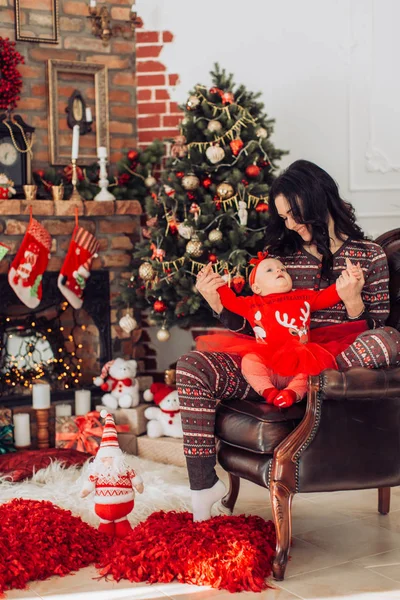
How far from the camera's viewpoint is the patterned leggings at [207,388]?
9.31 feet

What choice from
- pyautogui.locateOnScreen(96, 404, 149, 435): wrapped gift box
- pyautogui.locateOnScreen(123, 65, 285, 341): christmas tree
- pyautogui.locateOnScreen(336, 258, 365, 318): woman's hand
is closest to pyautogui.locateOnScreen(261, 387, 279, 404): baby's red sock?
pyautogui.locateOnScreen(336, 258, 365, 318): woman's hand

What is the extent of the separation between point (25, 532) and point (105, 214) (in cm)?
210

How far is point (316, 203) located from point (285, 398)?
2.47 feet

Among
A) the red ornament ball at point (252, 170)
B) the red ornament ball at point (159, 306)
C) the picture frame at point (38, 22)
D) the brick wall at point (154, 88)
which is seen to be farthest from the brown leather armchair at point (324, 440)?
the picture frame at point (38, 22)

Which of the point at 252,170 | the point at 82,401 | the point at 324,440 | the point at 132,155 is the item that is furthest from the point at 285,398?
the point at 132,155

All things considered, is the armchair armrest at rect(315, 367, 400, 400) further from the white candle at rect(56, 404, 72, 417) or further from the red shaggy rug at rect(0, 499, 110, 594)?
the white candle at rect(56, 404, 72, 417)

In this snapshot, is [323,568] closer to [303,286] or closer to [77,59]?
[303,286]

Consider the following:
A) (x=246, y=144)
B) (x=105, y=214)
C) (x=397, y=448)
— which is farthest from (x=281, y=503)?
(x=105, y=214)

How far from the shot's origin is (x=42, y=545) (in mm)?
2801

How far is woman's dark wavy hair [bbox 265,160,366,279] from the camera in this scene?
309 cm

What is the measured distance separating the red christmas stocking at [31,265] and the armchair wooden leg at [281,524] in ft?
6.92

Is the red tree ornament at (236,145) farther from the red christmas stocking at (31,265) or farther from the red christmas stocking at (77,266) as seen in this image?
the red christmas stocking at (31,265)

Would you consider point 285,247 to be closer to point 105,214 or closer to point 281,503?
point 281,503

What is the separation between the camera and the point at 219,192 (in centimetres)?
402
